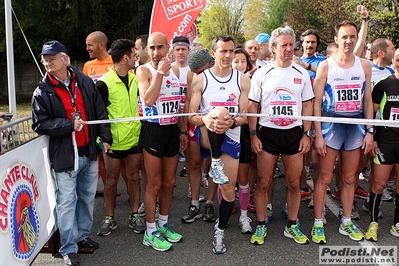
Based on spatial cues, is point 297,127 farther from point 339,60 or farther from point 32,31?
point 32,31

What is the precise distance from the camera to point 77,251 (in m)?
3.65

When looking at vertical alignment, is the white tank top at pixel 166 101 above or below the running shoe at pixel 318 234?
above

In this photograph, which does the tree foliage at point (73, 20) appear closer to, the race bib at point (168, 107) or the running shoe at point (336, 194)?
the running shoe at point (336, 194)

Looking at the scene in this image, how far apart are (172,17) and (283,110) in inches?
187

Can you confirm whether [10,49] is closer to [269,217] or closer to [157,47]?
[157,47]

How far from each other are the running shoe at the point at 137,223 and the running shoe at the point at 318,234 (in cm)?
190

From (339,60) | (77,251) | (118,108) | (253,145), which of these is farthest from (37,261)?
(339,60)

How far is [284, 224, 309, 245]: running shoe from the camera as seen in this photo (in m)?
3.91

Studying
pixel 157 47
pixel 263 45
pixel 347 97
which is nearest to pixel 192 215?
pixel 157 47

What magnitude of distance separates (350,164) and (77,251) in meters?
2.97

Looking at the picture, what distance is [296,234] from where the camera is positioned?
397 centimetres

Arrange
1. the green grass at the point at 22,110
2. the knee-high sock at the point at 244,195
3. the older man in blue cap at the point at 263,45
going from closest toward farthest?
1. the knee-high sock at the point at 244,195
2. the older man in blue cap at the point at 263,45
3. the green grass at the point at 22,110

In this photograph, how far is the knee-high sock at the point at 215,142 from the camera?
Answer: 11.7 feet

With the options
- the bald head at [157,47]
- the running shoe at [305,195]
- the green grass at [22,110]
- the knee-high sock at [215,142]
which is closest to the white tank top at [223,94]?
the knee-high sock at [215,142]
